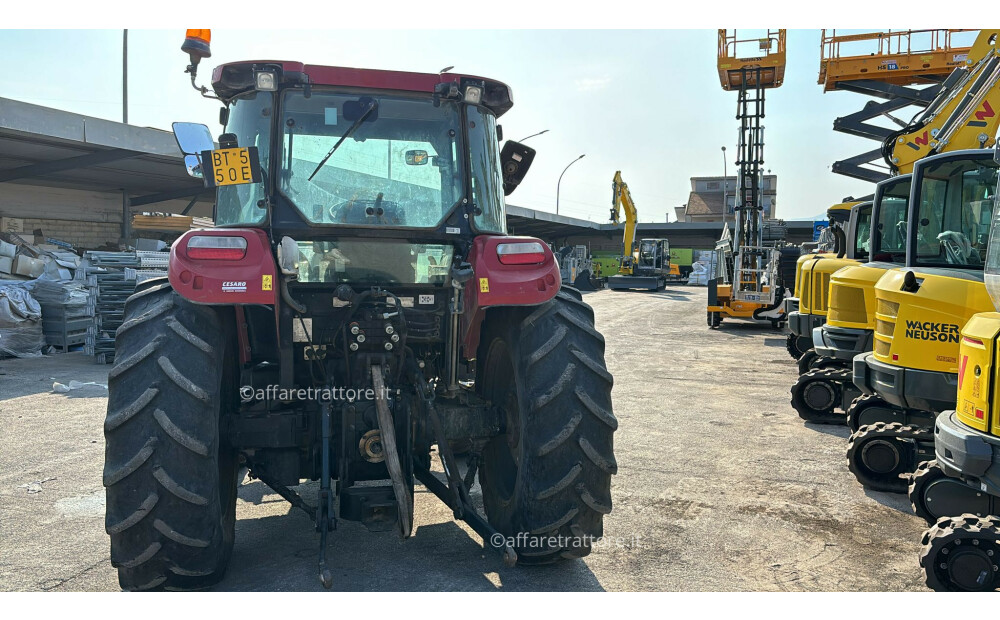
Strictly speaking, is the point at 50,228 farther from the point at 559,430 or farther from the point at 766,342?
the point at 559,430

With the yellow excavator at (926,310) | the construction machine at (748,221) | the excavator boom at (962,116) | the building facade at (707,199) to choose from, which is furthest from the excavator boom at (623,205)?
the building facade at (707,199)

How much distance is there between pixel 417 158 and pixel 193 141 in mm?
1166

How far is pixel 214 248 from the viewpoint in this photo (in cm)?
377

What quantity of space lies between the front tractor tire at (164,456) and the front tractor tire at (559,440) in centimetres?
148

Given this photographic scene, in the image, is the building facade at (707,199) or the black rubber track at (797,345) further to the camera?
the building facade at (707,199)

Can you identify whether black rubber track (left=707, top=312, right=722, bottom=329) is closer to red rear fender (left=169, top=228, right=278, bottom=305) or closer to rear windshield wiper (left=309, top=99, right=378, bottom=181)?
rear windshield wiper (left=309, top=99, right=378, bottom=181)

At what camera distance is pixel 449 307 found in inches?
169

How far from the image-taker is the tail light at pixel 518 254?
13.5 ft

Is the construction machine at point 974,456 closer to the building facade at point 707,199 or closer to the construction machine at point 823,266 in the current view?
the construction machine at point 823,266

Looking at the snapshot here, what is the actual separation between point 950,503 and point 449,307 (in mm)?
3390

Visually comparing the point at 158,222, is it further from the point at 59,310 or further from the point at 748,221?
the point at 748,221

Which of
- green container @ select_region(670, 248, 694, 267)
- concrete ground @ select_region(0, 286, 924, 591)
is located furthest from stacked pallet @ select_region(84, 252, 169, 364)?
green container @ select_region(670, 248, 694, 267)

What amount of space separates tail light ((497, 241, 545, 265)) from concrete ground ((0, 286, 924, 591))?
1.60m

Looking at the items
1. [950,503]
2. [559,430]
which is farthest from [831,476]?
[559,430]
